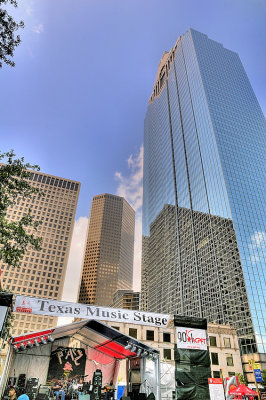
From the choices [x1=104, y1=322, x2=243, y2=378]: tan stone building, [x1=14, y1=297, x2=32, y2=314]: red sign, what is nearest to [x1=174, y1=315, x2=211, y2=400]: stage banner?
[x1=14, y1=297, x2=32, y2=314]: red sign

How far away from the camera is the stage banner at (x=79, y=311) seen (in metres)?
15.0

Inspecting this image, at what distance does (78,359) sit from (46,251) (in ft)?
365

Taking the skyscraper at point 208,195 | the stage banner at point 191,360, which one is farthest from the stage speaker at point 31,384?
the skyscraper at point 208,195

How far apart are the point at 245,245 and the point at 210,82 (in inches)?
2759

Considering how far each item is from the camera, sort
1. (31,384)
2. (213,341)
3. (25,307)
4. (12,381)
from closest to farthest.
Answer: (25,307)
(31,384)
(12,381)
(213,341)

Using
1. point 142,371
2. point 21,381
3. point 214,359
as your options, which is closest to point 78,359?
point 21,381

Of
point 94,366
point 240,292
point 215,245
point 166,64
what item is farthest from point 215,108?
point 94,366

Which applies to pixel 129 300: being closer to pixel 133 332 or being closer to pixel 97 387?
pixel 133 332

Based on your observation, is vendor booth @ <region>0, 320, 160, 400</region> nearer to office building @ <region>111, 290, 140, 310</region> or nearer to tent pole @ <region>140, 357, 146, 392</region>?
tent pole @ <region>140, 357, 146, 392</region>

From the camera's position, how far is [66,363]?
24547 millimetres

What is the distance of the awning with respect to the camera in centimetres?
1727

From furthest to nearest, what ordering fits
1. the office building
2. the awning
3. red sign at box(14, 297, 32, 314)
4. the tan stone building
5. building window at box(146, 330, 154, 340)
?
1. the office building
2. building window at box(146, 330, 154, 340)
3. the tan stone building
4. the awning
5. red sign at box(14, 297, 32, 314)

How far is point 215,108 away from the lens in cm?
9950

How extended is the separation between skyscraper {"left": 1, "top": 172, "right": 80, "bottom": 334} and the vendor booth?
88.2 metres
